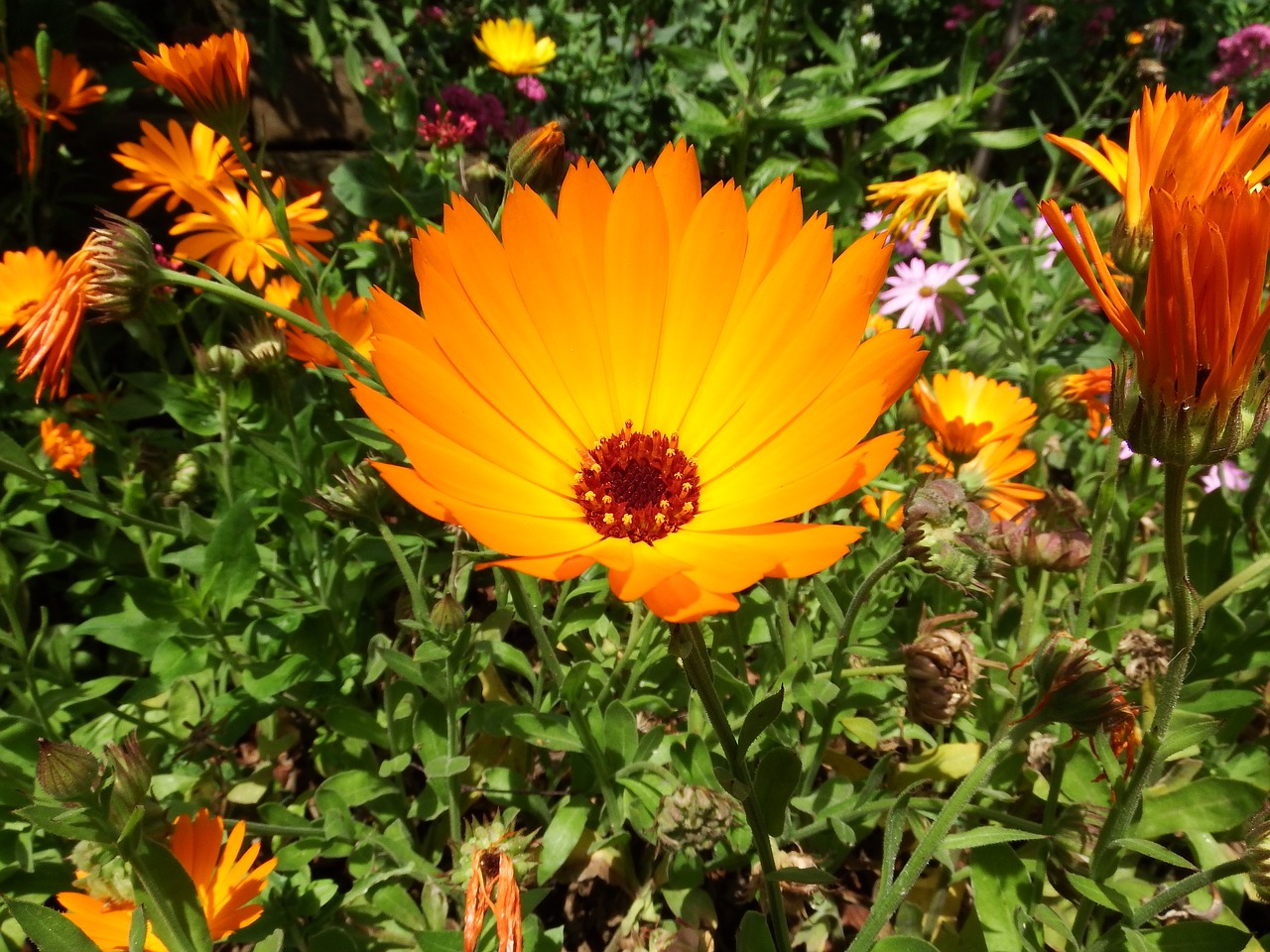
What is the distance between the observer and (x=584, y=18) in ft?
14.7

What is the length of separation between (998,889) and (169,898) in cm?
120

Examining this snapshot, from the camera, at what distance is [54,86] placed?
2.74 metres

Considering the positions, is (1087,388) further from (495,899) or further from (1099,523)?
(495,899)

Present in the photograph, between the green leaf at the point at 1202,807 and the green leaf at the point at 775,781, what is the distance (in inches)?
25.9

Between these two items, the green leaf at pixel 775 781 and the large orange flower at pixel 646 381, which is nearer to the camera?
the large orange flower at pixel 646 381

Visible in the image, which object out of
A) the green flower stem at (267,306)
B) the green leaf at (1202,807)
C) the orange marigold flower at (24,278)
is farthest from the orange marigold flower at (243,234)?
the green leaf at (1202,807)

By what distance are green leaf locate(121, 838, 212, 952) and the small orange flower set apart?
361 millimetres

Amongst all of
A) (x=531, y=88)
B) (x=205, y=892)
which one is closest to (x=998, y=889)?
(x=205, y=892)

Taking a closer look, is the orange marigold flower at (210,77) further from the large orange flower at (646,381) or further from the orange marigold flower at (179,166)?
the large orange flower at (646,381)

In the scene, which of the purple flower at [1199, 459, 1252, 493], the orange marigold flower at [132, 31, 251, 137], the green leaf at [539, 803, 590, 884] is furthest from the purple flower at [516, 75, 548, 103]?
the green leaf at [539, 803, 590, 884]

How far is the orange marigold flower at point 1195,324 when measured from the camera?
2.40 ft

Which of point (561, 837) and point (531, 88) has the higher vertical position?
point (531, 88)

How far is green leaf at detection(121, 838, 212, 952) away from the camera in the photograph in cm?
111

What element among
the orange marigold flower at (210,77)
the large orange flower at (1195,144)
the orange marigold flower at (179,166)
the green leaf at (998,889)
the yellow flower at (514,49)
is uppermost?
the yellow flower at (514,49)
